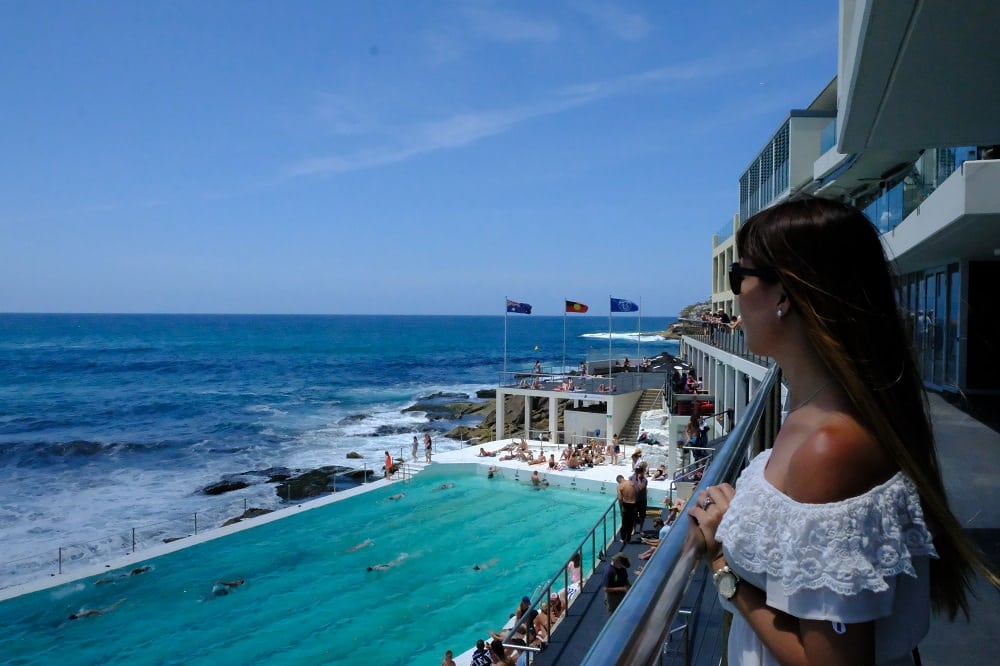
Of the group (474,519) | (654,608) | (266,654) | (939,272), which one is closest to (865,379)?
(654,608)

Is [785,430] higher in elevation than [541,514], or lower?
higher

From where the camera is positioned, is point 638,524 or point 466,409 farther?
point 466,409

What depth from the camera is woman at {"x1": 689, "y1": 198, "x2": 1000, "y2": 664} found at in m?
1.14

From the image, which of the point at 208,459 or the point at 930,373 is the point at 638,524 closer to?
the point at 930,373

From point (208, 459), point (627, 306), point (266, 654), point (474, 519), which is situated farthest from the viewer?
point (627, 306)

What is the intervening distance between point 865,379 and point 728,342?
86.7ft

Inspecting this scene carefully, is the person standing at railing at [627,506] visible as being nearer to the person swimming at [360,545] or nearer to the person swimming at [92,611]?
the person swimming at [360,545]

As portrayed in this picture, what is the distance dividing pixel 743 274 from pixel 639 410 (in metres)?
31.3

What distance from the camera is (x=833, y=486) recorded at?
1151 mm

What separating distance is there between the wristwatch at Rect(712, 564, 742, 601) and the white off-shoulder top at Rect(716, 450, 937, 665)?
0.02m

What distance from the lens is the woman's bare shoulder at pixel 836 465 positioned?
1152mm

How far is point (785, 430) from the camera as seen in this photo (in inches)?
50.1

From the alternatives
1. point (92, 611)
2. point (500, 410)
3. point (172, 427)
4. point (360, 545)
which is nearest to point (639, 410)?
point (500, 410)

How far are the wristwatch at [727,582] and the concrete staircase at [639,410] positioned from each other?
95.0 ft
